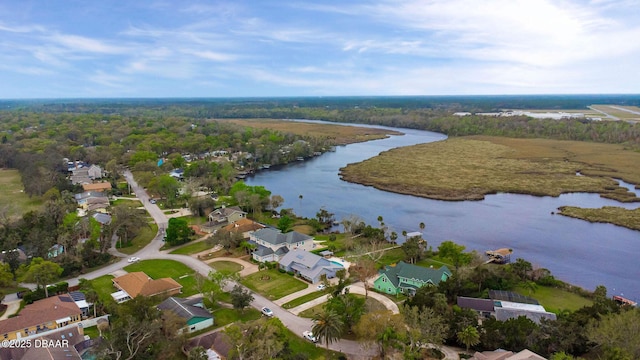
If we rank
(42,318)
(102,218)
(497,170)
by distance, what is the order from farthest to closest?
(497,170) < (102,218) < (42,318)

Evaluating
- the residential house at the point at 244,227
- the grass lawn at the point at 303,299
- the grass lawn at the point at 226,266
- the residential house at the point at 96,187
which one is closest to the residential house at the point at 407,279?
the grass lawn at the point at 303,299

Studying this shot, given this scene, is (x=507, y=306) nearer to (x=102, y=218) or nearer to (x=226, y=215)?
(x=226, y=215)

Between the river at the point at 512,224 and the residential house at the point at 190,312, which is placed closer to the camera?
the residential house at the point at 190,312

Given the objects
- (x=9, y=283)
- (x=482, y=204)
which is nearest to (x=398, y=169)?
(x=482, y=204)

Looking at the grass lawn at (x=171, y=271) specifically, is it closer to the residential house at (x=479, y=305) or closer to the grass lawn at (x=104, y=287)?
the grass lawn at (x=104, y=287)

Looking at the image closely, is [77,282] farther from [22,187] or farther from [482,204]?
[482,204]

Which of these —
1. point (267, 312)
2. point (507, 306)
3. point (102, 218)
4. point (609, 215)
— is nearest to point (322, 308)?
point (267, 312)
